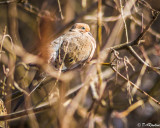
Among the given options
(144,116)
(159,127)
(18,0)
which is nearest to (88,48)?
(18,0)

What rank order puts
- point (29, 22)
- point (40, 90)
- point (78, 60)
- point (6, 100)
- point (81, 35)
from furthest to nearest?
1. point (29, 22)
2. point (81, 35)
3. point (78, 60)
4. point (40, 90)
5. point (6, 100)

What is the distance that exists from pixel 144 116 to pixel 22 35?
10.7 ft

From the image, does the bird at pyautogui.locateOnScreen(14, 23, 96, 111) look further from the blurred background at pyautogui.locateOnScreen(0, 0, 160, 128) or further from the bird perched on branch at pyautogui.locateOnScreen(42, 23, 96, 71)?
the blurred background at pyautogui.locateOnScreen(0, 0, 160, 128)

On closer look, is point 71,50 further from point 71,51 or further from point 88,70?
point 88,70

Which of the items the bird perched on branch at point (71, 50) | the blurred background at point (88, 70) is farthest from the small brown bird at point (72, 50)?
the blurred background at point (88, 70)

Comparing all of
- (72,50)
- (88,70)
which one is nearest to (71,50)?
(72,50)

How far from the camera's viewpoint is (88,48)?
325 cm

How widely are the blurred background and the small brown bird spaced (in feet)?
0.44

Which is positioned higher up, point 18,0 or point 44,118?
point 18,0

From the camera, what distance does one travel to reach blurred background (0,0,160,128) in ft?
6.13

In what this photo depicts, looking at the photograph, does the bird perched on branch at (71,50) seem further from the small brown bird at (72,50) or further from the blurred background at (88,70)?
the blurred background at (88,70)

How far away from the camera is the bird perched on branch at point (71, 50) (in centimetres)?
299

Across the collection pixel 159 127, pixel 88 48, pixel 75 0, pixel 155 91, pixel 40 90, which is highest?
pixel 75 0

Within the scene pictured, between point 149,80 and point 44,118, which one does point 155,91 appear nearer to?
point 149,80
